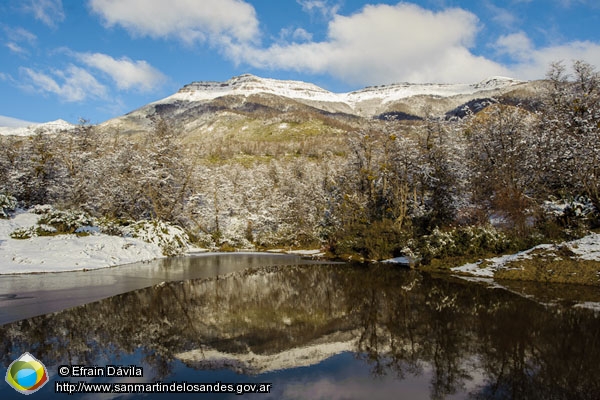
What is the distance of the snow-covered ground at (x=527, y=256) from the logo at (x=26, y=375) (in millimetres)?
20322

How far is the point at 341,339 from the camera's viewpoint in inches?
406

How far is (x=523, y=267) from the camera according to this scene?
19.7 meters

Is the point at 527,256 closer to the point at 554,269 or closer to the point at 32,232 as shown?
the point at 554,269

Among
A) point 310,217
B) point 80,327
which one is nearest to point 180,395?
point 80,327

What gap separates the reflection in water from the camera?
7.65 metres

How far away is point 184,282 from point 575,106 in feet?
103

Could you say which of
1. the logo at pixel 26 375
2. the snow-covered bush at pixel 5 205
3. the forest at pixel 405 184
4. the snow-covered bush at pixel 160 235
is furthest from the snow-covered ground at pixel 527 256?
the snow-covered bush at pixel 5 205

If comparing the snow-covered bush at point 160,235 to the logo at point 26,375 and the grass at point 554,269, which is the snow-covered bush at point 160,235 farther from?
the grass at point 554,269

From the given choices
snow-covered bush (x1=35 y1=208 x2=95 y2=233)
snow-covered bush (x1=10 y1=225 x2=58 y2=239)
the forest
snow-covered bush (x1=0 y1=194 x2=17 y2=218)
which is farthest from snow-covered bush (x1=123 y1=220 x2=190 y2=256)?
snow-covered bush (x1=0 y1=194 x2=17 y2=218)

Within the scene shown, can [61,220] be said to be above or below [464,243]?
above

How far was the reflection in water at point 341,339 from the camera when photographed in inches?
301

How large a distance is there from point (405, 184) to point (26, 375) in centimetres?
3145

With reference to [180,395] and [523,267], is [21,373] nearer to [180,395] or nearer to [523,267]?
[180,395]

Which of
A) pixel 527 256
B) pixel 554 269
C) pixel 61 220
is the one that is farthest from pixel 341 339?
pixel 61 220
